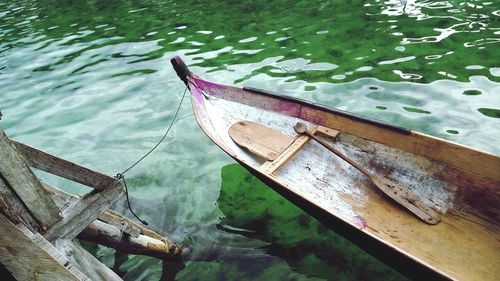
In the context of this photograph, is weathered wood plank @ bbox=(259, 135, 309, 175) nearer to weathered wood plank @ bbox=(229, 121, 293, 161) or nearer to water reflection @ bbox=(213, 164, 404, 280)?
weathered wood plank @ bbox=(229, 121, 293, 161)

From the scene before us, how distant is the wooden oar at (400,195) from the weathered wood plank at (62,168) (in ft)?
9.21

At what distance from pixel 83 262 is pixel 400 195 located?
11.2ft

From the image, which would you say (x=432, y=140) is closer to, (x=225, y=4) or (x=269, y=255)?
(x=269, y=255)

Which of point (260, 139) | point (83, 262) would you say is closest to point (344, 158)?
point (260, 139)

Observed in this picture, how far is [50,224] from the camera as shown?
9.27 feet

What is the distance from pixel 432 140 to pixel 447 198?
0.70m

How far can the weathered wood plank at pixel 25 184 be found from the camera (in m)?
2.41

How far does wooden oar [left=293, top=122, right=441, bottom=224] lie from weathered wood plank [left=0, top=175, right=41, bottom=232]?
3.35 meters

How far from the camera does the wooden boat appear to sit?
354 cm

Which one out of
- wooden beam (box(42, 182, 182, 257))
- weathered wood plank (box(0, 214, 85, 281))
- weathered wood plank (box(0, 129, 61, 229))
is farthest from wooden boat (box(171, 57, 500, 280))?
weathered wood plank (box(0, 214, 85, 281))

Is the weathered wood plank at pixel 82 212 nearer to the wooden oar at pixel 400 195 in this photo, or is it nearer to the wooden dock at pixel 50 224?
the wooden dock at pixel 50 224

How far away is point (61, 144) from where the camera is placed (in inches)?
282

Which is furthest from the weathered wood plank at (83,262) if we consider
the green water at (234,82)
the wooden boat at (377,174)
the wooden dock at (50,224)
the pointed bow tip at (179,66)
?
the pointed bow tip at (179,66)

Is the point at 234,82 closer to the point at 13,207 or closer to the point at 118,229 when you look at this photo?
the point at 118,229
